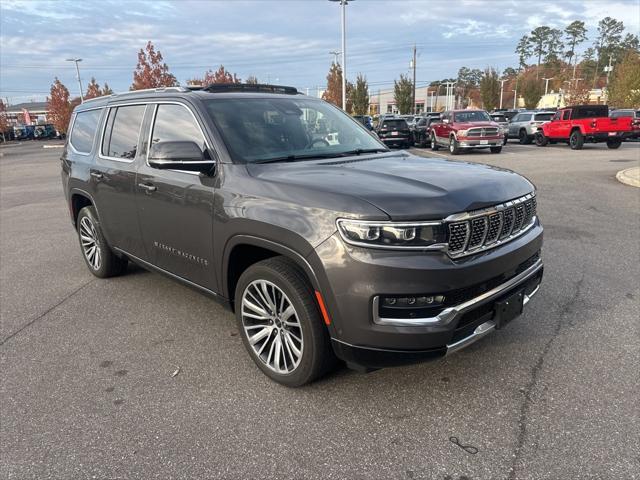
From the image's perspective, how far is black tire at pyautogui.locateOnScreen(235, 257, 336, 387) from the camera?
9.62ft

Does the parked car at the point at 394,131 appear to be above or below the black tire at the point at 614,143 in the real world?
above

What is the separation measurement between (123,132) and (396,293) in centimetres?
330

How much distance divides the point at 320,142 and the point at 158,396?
2.27 m

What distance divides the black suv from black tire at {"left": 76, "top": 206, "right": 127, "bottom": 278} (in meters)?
0.76

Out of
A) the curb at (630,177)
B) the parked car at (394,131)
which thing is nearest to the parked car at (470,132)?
the parked car at (394,131)

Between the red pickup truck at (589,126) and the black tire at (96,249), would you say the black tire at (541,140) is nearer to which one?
the red pickup truck at (589,126)

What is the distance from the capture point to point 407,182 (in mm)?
2973

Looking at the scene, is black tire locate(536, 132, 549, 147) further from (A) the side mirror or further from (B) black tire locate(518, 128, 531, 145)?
(A) the side mirror

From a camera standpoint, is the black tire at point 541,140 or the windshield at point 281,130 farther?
the black tire at point 541,140

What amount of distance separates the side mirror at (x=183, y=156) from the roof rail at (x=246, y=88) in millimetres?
920

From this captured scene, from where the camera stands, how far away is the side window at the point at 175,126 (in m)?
3.70

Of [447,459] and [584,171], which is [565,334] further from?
[584,171]

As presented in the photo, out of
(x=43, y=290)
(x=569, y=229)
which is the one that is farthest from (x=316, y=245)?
(x=569, y=229)

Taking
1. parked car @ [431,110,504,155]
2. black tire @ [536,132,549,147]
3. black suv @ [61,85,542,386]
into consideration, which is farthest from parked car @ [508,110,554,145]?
black suv @ [61,85,542,386]
